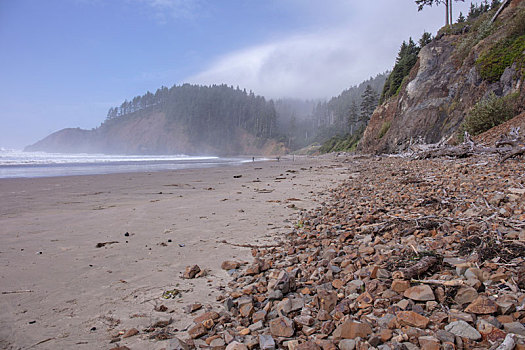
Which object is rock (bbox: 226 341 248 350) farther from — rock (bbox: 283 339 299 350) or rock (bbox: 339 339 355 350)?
rock (bbox: 339 339 355 350)

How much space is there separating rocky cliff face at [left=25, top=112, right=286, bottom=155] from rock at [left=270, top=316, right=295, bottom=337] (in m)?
93.0

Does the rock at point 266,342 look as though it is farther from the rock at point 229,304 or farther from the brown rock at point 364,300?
the brown rock at point 364,300

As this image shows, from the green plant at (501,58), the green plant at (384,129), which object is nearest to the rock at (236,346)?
the green plant at (501,58)

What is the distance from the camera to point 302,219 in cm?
459

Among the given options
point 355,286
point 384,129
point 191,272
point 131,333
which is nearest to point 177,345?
point 131,333

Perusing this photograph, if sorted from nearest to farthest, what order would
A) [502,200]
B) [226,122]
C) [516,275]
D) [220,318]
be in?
[516,275]
[220,318]
[502,200]
[226,122]

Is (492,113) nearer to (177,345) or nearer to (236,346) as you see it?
(236,346)

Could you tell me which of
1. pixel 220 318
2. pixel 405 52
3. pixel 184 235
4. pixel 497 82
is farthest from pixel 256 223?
pixel 405 52

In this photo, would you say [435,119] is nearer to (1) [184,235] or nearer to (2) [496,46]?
(2) [496,46]

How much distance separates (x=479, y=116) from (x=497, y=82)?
13.0ft

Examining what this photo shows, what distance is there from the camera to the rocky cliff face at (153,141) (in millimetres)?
103375

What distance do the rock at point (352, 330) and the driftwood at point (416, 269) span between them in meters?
0.56

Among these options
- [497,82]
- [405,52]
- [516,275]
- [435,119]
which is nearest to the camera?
[516,275]

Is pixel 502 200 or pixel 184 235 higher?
pixel 502 200
